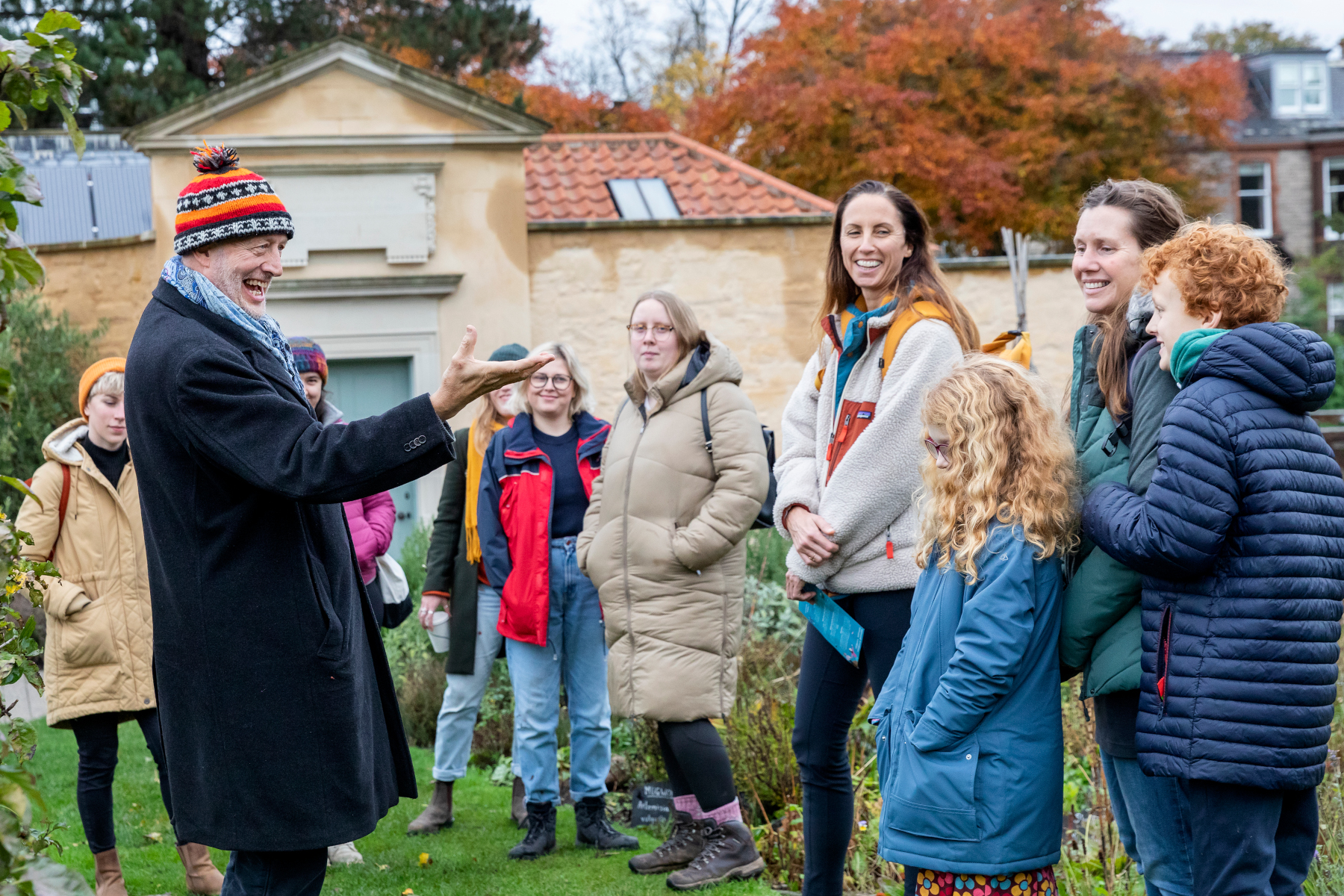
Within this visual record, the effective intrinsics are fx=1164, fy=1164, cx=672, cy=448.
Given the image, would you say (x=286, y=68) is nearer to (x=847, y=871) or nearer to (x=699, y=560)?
(x=699, y=560)

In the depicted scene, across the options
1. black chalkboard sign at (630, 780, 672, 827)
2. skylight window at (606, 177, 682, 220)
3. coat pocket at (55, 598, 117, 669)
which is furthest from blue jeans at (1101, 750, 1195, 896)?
skylight window at (606, 177, 682, 220)

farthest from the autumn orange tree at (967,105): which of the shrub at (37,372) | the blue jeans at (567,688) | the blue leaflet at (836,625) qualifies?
the blue leaflet at (836,625)

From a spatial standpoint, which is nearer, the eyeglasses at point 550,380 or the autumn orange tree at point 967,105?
the eyeglasses at point 550,380

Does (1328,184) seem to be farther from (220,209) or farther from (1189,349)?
(220,209)

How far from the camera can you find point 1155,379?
2.72 m

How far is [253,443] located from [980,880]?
1934 millimetres

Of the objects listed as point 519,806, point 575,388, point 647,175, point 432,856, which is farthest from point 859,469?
point 647,175

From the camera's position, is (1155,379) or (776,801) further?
(776,801)

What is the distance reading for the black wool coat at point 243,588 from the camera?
2.52 m

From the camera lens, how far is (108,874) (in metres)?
4.30

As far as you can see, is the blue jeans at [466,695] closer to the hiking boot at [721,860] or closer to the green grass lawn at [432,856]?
the green grass lawn at [432,856]

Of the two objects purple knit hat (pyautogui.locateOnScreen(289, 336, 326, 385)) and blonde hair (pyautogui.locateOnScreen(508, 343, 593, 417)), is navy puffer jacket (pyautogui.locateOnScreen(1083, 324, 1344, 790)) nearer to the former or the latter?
blonde hair (pyautogui.locateOnScreen(508, 343, 593, 417))

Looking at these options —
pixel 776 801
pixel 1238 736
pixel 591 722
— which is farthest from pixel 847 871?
pixel 1238 736

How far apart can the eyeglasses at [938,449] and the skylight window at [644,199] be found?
9966 millimetres
